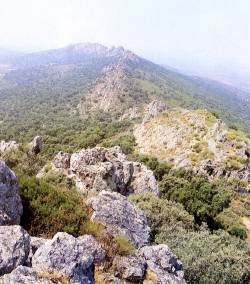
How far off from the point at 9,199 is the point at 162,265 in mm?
5600

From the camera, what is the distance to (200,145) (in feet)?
243

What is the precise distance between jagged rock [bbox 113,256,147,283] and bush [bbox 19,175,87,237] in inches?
95.8

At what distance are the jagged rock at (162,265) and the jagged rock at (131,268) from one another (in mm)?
360

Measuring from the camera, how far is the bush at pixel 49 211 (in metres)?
16.2

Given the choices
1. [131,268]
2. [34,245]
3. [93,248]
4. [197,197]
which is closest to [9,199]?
[34,245]

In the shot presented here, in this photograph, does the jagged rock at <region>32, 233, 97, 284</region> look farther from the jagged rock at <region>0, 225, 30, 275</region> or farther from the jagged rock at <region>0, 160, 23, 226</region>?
the jagged rock at <region>0, 160, 23, 226</region>

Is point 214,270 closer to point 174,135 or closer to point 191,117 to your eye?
point 174,135

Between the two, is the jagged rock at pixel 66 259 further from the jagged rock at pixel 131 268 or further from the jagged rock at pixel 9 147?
the jagged rock at pixel 9 147

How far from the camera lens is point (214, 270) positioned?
18875 mm

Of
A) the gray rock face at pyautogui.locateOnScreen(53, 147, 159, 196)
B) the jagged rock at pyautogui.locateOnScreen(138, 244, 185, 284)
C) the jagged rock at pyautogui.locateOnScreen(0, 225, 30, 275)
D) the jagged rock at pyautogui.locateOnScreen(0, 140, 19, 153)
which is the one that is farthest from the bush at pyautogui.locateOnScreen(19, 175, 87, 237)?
the jagged rock at pyautogui.locateOnScreen(0, 140, 19, 153)

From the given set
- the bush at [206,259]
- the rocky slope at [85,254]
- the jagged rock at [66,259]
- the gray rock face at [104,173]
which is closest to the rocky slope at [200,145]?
the gray rock face at [104,173]

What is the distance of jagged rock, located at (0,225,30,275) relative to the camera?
1176 centimetres

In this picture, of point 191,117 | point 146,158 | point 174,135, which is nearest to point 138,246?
point 146,158

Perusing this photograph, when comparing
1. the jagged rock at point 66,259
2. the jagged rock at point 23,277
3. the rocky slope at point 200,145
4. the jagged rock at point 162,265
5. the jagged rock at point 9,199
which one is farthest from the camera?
the rocky slope at point 200,145
